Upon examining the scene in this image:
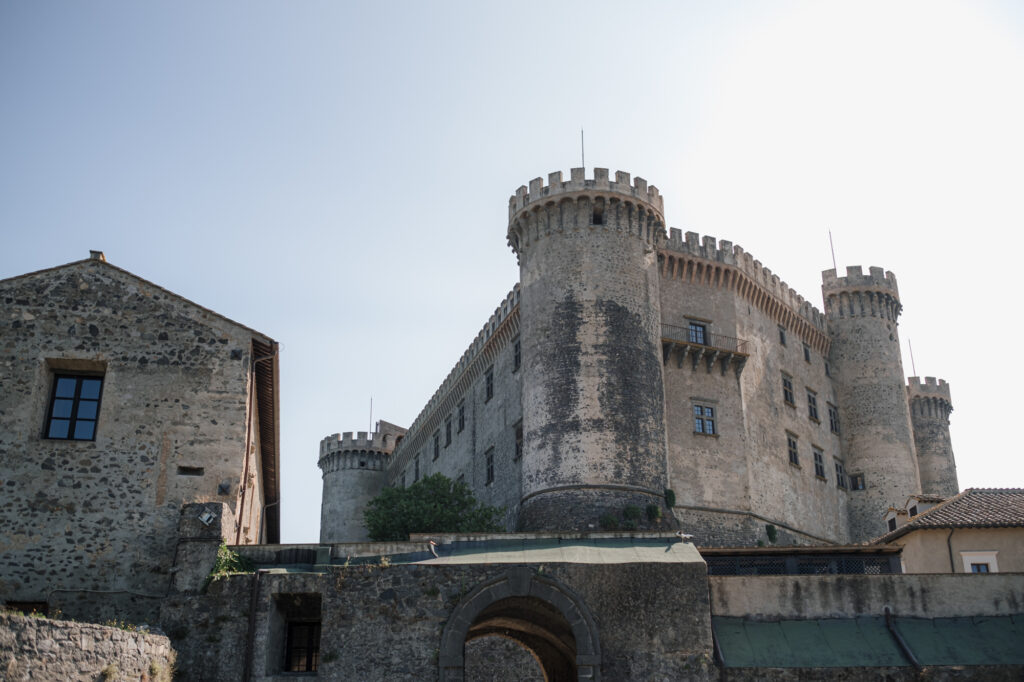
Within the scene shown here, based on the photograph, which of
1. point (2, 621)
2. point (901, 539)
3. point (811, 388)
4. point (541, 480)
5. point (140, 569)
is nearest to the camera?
point (2, 621)

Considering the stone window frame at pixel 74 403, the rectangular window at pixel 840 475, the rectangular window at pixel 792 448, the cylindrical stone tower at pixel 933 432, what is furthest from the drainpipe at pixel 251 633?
the cylindrical stone tower at pixel 933 432

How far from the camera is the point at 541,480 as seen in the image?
34406 mm

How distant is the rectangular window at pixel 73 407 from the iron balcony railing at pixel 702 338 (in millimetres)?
22582

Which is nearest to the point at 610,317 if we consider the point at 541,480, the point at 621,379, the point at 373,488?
the point at 621,379

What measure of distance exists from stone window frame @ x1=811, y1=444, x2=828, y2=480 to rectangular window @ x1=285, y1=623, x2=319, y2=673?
30.1 m

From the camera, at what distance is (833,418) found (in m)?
49.3

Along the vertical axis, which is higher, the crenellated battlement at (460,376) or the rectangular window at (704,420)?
the crenellated battlement at (460,376)

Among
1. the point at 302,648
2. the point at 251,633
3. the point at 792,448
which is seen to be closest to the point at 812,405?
the point at 792,448

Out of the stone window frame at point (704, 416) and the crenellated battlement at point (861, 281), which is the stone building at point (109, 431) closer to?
the stone window frame at point (704, 416)

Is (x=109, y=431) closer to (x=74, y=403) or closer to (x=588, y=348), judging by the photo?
(x=74, y=403)

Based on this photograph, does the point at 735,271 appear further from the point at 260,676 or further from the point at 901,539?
the point at 260,676

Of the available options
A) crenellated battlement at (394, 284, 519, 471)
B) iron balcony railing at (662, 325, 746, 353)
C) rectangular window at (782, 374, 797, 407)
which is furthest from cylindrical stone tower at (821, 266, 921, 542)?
crenellated battlement at (394, 284, 519, 471)

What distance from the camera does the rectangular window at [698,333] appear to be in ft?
134

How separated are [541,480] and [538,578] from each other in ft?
42.8
